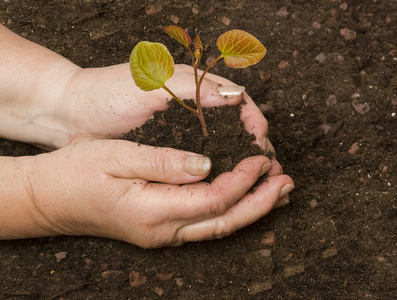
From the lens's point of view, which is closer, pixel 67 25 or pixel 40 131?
pixel 40 131

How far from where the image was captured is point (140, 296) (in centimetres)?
131

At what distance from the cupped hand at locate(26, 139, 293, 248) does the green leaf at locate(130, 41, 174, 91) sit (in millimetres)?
245

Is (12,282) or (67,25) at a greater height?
(67,25)

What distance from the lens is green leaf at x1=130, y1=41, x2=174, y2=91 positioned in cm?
101

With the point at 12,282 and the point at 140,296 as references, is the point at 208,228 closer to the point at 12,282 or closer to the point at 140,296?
the point at 140,296

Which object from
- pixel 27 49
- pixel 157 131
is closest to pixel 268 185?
pixel 157 131

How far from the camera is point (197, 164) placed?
120 centimetres

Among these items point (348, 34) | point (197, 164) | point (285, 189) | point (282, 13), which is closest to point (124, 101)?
point (197, 164)

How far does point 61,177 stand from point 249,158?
0.57m

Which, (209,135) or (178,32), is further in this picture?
(209,135)

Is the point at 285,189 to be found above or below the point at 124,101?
below

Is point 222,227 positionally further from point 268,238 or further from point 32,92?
point 32,92

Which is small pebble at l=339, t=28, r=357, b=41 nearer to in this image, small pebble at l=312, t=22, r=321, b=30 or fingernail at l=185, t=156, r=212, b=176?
small pebble at l=312, t=22, r=321, b=30

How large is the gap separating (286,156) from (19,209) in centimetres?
88
